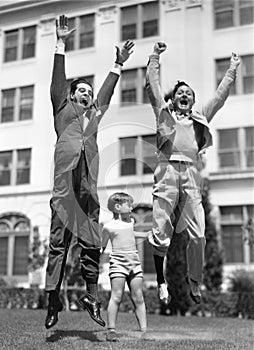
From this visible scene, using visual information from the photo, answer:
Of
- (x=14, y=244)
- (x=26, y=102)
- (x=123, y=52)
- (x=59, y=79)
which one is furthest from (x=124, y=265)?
(x=26, y=102)

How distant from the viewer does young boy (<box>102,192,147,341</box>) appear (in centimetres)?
470

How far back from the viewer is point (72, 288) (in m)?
13.7

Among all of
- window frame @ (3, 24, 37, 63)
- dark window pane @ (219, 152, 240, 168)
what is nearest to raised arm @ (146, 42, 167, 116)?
dark window pane @ (219, 152, 240, 168)

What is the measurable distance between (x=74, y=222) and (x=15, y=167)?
584 inches

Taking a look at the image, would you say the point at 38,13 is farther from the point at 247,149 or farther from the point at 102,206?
the point at 102,206

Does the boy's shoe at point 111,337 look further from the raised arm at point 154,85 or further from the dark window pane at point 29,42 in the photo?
the dark window pane at point 29,42

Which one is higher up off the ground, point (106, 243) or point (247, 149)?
point (247, 149)

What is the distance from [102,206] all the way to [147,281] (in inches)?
453

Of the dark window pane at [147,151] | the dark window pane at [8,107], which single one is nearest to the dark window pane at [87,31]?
the dark window pane at [8,107]

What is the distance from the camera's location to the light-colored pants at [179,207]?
15.2 feet

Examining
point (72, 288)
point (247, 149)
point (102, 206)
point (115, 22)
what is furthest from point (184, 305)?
point (115, 22)

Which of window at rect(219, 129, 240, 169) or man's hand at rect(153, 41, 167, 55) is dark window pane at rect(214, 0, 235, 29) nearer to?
window at rect(219, 129, 240, 169)

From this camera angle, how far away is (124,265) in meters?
4.73

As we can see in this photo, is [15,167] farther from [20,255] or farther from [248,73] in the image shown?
[248,73]
